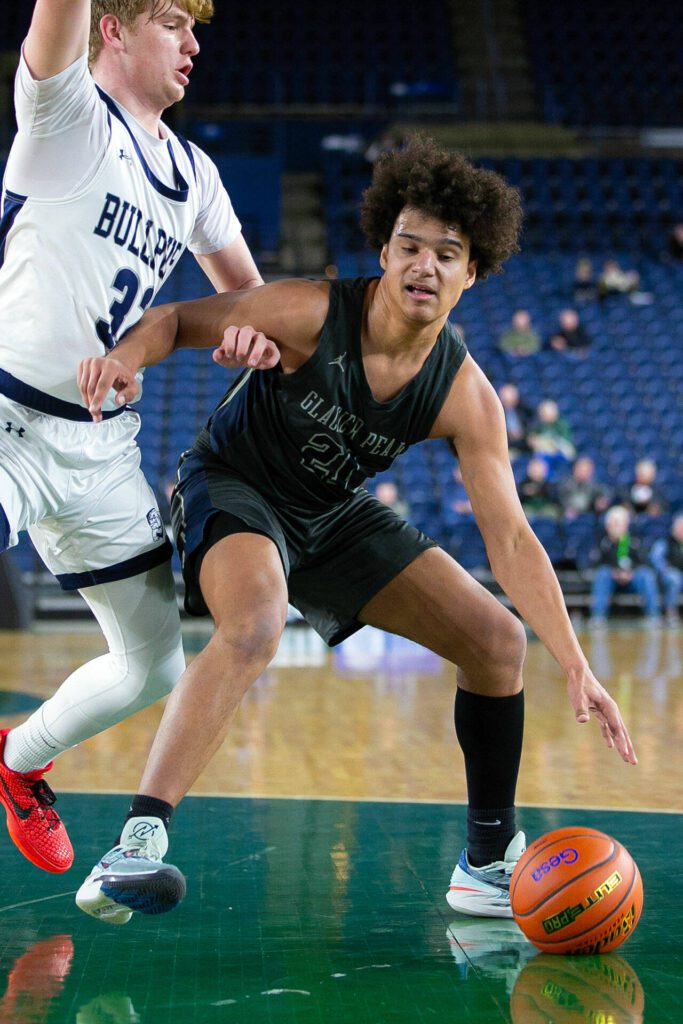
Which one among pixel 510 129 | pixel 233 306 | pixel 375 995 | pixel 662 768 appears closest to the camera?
pixel 375 995

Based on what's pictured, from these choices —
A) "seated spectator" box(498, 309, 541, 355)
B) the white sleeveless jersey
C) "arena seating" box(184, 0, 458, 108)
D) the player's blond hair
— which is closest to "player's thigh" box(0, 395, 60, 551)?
the white sleeveless jersey

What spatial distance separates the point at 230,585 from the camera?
310cm

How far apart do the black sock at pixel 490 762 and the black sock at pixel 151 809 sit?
108 centimetres

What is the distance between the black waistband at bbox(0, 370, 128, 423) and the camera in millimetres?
3264

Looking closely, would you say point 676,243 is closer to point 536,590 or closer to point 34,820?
point 536,590

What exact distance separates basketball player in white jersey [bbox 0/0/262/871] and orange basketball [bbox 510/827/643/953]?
49.0 inches

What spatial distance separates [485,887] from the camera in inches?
142

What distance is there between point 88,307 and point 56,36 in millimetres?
683

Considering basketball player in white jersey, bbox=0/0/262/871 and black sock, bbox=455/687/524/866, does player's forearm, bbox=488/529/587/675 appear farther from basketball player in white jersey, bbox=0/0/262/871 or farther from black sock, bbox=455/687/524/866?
basketball player in white jersey, bbox=0/0/262/871

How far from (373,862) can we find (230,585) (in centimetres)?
149

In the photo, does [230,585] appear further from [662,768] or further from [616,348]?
[616,348]

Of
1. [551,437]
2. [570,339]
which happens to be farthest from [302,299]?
[570,339]

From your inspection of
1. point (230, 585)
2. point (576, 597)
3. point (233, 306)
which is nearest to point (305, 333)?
point (233, 306)

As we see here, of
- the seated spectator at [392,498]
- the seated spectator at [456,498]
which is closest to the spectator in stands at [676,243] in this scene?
the seated spectator at [456,498]
